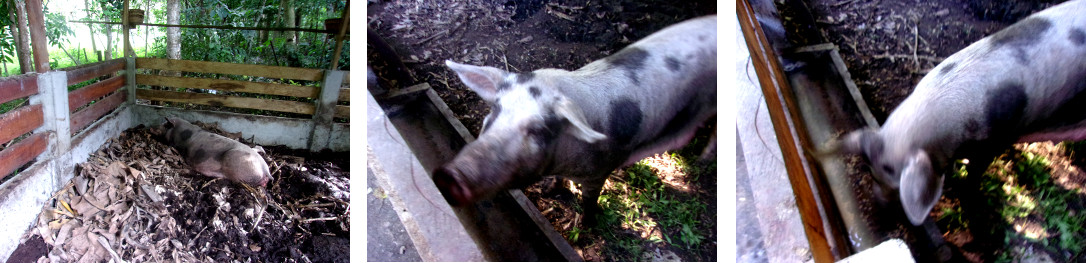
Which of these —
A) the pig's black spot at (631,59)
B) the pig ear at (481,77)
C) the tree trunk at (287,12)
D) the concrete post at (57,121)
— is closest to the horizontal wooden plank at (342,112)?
the tree trunk at (287,12)

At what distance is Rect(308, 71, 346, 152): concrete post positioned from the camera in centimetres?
199

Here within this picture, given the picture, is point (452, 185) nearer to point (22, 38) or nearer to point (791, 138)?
point (791, 138)

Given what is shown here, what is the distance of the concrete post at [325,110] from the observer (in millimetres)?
1994

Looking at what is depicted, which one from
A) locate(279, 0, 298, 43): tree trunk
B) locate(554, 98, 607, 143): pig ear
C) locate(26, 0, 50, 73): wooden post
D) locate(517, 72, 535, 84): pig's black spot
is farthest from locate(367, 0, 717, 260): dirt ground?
locate(26, 0, 50, 73): wooden post

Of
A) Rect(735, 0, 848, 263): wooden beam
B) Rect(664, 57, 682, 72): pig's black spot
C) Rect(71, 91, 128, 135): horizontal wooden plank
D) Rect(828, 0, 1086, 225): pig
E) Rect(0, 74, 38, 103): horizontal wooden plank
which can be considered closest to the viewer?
Rect(828, 0, 1086, 225): pig

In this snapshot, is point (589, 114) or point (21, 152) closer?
point (589, 114)

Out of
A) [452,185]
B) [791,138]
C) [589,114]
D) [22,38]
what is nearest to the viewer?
[452,185]

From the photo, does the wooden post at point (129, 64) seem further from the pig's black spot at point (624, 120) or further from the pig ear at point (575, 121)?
the pig's black spot at point (624, 120)

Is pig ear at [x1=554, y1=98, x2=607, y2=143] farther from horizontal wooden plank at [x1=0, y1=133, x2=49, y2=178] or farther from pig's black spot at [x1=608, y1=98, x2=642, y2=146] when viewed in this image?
horizontal wooden plank at [x1=0, y1=133, x2=49, y2=178]

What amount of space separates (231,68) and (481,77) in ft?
4.31

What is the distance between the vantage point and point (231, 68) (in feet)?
6.47

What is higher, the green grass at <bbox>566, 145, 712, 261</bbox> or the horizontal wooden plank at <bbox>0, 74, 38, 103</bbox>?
the horizontal wooden plank at <bbox>0, 74, 38, 103</bbox>

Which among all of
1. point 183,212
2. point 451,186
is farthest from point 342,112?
point 451,186

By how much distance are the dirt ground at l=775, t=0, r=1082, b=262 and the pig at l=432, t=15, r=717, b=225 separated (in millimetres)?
409
